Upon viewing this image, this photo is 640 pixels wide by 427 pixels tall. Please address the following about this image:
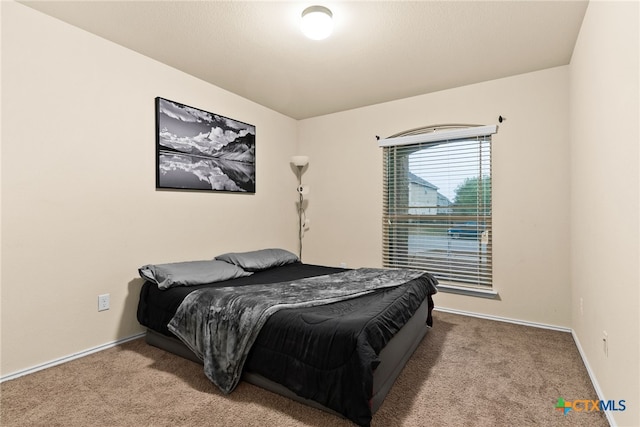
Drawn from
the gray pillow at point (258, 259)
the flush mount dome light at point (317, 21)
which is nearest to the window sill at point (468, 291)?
the gray pillow at point (258, 259)

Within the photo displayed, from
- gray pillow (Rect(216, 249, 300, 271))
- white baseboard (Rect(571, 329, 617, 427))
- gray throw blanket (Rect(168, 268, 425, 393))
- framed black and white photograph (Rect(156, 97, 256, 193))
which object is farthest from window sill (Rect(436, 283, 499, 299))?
framed black and white photograph (Rect(156, 97, 256, 193))

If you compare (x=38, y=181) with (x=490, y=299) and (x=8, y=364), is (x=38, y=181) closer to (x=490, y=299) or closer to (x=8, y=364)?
(x=8, y=364)

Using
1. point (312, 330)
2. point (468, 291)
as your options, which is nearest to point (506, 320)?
point (468, 291)

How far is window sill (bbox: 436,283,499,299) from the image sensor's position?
129 inches

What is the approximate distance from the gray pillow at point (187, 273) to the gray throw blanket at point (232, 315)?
301 mm

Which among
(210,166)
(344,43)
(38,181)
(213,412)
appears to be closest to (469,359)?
(213,412)

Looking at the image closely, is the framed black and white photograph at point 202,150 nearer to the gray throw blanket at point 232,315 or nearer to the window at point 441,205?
the gray throw blanket at point 232,315

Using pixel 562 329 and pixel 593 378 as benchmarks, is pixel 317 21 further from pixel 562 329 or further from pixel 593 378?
pixel 562 329

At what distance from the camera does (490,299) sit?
Answer: 3.31 m

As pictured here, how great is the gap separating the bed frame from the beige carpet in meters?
0.04

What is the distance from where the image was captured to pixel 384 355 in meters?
1.79

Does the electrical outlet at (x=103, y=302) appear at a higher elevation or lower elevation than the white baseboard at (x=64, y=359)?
higher

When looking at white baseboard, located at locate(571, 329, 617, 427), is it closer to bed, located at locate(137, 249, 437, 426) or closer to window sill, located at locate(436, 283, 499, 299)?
window sill, located at locate(436, 283, 499, 299)

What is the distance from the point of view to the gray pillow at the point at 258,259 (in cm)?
319
